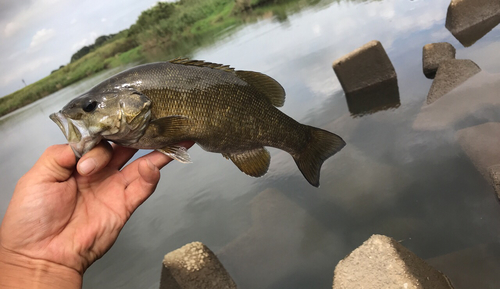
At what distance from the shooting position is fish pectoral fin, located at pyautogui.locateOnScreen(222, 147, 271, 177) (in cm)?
231

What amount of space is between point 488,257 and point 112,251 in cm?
500

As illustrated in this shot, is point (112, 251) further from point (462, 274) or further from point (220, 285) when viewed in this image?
point (462, 274)

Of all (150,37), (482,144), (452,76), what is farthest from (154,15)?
(482,144)

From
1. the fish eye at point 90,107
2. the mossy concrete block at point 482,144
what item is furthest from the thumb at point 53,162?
the mossy concrete block at point 482,144

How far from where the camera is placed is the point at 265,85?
233 cm

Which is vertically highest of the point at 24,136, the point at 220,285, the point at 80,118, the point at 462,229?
the point at 80,118

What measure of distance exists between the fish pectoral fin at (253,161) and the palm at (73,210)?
542 mm

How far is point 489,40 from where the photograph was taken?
6.45 m

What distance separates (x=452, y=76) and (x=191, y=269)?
16.3 ft

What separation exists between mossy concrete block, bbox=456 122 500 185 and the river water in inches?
3.6

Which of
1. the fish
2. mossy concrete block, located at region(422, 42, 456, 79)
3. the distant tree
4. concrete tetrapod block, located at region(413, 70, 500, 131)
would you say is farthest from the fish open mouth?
the distant tree

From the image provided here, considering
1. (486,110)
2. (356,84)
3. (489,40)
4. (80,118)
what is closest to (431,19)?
(489,40)

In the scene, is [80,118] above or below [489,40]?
above

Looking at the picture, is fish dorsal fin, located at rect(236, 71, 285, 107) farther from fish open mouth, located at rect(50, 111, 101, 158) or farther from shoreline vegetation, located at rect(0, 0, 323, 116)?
shoreline vegetation, located at rect(0, 0, 323, 116)
